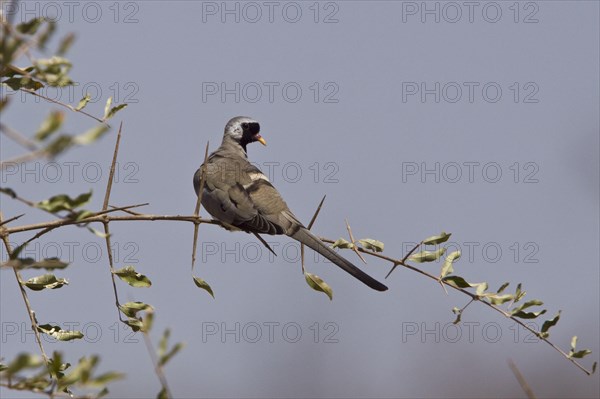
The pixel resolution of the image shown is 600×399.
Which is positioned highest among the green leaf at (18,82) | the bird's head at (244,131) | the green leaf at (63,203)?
the bird's head at (244,131)

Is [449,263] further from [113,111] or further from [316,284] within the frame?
[113,111]

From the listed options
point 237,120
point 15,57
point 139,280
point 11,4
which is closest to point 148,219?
point 139,280

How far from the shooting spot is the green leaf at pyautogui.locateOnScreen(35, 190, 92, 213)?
178 centimetres

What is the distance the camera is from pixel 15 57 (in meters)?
1.56

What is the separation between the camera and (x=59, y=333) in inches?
120

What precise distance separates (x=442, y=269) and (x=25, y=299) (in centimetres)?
138

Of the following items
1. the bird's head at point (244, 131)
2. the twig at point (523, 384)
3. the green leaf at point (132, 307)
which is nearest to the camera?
the twig at point (523, 384)

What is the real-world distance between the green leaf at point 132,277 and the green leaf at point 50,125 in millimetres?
1457

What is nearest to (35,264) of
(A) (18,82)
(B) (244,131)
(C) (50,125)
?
(C) (50,125)

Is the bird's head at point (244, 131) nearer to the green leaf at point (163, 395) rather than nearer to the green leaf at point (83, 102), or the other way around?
the green leaf at point (83, 102)

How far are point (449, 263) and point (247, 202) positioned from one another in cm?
295

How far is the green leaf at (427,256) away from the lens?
121 inches


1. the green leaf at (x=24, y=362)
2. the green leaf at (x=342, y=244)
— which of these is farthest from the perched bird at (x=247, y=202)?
the green leaf at (x=24, y=362)

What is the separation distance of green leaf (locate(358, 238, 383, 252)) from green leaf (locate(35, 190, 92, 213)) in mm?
1597
